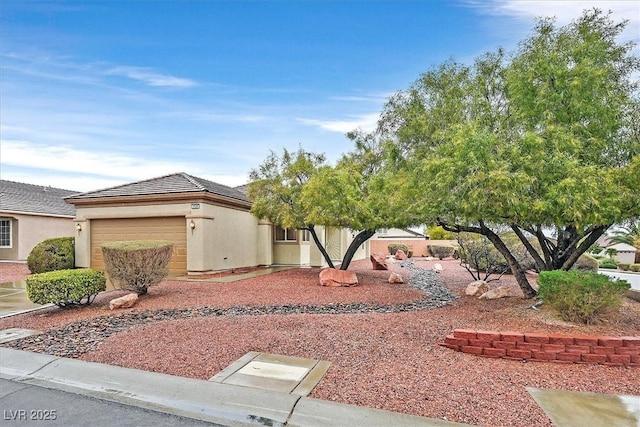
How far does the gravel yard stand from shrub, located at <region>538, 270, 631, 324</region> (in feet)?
0.68

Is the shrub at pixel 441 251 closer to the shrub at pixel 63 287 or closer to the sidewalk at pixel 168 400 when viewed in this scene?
the shrub at pixel 63 287

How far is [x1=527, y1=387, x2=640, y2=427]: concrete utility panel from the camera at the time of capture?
12.5 ft

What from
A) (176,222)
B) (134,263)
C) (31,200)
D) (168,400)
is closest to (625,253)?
(176,222)

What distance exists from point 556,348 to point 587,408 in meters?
1.49

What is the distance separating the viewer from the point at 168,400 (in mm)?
4336

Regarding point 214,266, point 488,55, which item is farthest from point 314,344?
point 214,266

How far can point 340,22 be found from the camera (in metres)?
11.3

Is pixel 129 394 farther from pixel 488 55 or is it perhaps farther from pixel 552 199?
pixel 488 55

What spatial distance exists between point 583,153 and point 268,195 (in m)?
9.99

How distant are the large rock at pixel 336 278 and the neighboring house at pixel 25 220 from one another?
19156 mm

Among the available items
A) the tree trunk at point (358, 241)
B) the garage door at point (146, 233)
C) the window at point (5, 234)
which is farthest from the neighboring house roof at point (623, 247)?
the window at point (5, 234)

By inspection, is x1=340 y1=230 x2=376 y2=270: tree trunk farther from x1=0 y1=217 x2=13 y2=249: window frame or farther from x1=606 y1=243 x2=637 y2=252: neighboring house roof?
x1=0 y1=217 x2=13 y2=249: window frame

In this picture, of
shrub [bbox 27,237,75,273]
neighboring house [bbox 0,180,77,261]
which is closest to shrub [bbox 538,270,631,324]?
shrub [bbox 27,237,75,273]

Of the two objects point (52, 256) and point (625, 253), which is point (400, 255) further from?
point (52, 256)
